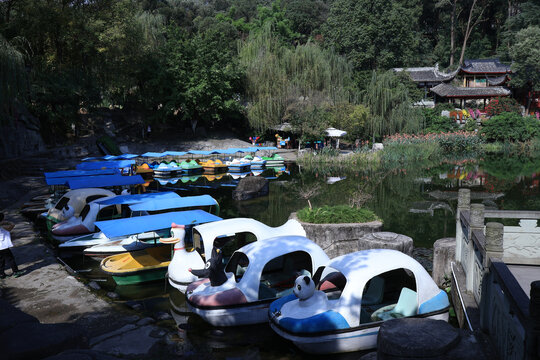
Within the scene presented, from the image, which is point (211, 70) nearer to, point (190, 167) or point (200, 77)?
point (200, 77)

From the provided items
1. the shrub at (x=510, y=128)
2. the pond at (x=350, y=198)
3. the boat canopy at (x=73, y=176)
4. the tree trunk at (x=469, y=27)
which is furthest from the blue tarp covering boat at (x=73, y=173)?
the tree trunk at (x=469, y=27)

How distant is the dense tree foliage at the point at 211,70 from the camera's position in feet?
105

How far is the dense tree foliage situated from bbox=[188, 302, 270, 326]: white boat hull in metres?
20.5

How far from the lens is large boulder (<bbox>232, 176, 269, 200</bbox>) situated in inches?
805

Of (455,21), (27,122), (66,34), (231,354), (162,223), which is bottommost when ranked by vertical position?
(231,354)

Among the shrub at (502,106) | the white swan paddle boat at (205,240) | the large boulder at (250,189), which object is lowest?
the large boulder at (250,189)

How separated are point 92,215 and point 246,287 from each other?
7768mm

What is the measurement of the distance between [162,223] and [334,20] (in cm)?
5013

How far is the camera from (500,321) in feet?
16.4

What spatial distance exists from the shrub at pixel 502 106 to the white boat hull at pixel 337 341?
41551 millimetres

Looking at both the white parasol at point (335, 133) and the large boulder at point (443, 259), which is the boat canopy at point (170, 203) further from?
the white parasol at point (335, 133)

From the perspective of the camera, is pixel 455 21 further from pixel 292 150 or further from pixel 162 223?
pixel 162 223

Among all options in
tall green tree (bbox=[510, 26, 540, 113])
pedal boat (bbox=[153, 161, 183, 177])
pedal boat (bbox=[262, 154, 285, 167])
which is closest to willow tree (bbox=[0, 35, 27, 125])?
pedal boat (bbox=[153, 161, 183, 177])

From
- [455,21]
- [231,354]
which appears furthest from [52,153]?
[455,21]
